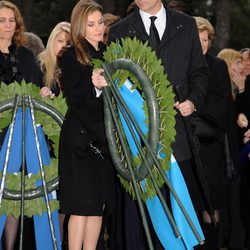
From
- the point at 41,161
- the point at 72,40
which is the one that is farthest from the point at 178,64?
the point at 41,161

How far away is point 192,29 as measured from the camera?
6.27m

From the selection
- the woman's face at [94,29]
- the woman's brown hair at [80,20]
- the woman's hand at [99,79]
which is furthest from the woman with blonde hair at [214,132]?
the woman's hand at [99,79]

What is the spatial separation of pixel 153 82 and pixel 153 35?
63cm

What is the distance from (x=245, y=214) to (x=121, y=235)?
2.87 m

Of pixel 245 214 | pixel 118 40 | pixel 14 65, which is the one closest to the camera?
pixel 118 40

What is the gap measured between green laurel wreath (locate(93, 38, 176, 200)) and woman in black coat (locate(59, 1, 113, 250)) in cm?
37

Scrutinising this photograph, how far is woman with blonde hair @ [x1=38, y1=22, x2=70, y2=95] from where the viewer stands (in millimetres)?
8000

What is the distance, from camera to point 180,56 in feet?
20.2

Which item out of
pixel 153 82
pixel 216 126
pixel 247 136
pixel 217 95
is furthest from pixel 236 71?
pixel 153 82

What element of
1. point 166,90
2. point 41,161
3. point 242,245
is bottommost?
point 242,245

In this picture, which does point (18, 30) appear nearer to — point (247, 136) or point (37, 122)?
point (37, 122)

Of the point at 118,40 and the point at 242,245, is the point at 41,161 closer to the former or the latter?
the point at 118,40

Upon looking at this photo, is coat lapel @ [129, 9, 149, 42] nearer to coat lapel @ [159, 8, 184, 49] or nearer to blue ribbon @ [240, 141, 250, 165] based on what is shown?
coat lapel @ [159, 8, 184, 49]

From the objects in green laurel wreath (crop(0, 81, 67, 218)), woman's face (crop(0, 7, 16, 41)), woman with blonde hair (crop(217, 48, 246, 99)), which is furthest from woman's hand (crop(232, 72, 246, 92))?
green laurel wreath (crop(0, 81, 67, 218))
